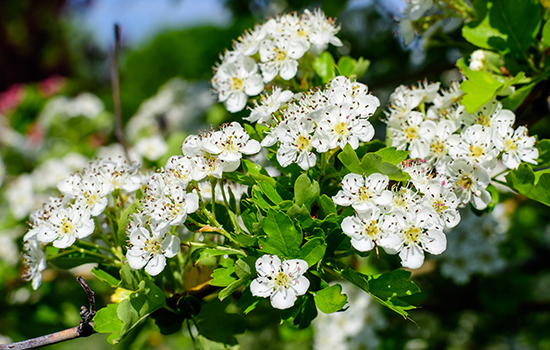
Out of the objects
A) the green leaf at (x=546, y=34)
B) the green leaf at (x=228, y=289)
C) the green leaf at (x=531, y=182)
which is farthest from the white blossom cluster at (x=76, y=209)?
the green leaf at (x=546, y=34)

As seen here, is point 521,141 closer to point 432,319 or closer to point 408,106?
point 408,106

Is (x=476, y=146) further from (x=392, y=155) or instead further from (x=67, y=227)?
(x=67, y=227)

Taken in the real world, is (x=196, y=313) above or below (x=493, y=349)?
above

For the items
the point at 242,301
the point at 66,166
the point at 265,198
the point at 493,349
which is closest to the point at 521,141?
the point at 265,198

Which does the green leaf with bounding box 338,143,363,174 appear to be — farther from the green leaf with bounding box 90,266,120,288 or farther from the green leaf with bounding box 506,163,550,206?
the green leaf with bounding box 90,266,120,288

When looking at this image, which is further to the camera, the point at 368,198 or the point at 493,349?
the point at 493,349

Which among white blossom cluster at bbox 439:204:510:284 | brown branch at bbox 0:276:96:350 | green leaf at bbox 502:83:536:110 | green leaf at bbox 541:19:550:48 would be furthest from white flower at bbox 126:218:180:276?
white blossom cluster at bbox 439:204:510:284
